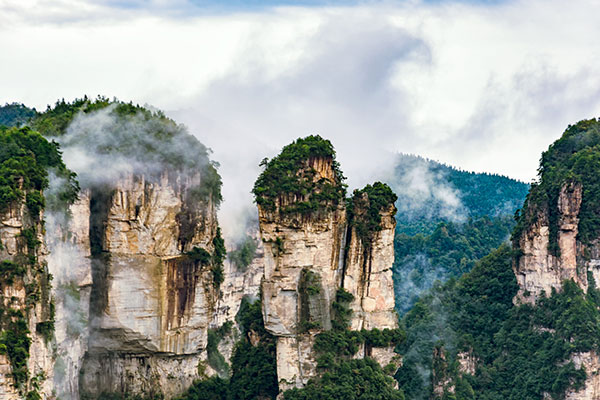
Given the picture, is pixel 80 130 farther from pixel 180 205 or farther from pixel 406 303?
pixel 406 303

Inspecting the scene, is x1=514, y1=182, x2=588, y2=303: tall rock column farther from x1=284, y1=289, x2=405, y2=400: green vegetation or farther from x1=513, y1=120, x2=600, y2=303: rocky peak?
x1=284, y1=289, x2=405, y2=400: green vegetation

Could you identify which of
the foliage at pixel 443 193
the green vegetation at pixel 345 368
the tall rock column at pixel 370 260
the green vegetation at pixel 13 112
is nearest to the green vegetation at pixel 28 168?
the green vegetation at pixel 345 368

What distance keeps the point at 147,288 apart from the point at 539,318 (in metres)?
20.8

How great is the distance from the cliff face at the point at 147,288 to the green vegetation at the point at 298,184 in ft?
9.13

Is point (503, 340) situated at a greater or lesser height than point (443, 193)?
lesser

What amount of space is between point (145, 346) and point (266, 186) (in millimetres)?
8092

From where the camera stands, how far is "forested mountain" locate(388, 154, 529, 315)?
9725 cm

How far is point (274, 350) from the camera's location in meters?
59.6

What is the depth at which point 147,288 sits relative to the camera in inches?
2238

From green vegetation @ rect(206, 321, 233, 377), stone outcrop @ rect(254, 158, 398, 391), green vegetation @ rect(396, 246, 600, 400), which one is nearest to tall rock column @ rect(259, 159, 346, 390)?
stone outcrop @ rect(254, 158, 398, 391)

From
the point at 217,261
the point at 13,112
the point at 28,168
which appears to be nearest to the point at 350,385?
the point at 217,261

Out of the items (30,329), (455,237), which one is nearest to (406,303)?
(455,237)

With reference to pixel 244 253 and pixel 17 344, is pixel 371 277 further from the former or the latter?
pixel 244 253

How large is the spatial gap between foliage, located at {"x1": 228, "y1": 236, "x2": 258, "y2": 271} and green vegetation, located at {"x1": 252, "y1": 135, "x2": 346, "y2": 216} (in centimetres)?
2307
